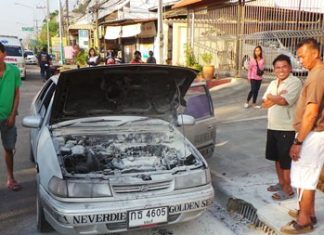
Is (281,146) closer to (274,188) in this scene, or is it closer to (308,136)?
(274,188)

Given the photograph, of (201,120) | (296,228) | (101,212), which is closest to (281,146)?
(296,228)

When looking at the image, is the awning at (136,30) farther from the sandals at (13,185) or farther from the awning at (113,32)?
the sandals at (13,185)

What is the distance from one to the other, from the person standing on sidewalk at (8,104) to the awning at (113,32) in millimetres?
24081

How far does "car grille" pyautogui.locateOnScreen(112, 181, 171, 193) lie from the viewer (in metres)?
3.37

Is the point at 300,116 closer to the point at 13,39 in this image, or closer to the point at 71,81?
the point at 71,81

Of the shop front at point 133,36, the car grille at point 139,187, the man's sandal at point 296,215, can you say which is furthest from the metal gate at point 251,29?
the car grille at point 139,187

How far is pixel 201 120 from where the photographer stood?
5699 mm

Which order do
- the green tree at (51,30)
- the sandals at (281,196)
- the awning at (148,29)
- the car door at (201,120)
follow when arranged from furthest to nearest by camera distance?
the green tree at (51,30)
the awning at (148,29)
the car door at (201,120)
the sandals at (281,196)

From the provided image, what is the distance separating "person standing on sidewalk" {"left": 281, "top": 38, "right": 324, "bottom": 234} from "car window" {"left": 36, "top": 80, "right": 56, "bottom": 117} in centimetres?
298

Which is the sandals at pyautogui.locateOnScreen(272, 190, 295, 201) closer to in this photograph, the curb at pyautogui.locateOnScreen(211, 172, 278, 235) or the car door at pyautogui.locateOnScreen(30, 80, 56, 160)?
the curb at pyautogui.locateOnScreen(211, 172, 278, 235)

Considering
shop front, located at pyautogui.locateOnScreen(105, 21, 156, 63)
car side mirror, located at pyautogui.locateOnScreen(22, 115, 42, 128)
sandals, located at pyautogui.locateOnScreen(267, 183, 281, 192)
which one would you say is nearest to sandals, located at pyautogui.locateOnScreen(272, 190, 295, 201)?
sandals, located at pyautogui.locateOnScreen(267, 183, 281, 192)

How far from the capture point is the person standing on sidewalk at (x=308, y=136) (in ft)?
10.9

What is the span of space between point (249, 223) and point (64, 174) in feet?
6.73

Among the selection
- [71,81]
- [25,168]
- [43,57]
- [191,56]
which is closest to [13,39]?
[43,57]
